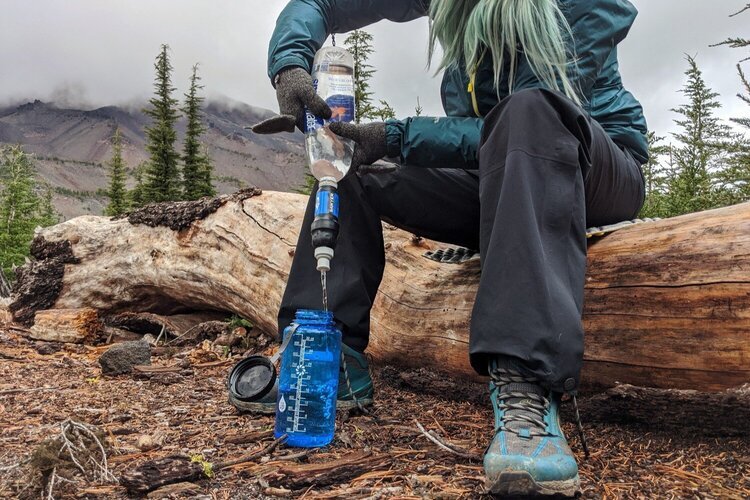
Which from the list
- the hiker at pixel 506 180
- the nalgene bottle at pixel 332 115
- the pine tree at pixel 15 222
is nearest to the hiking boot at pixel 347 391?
the hiker at pixel 506 180

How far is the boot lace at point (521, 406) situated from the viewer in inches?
70.9

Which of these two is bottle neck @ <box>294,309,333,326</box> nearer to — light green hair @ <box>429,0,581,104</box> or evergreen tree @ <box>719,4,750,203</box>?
light green hair @ <box>429,0,581,104</box>

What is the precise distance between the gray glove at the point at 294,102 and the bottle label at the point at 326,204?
422mm

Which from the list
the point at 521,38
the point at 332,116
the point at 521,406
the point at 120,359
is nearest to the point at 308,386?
the point at 521,406

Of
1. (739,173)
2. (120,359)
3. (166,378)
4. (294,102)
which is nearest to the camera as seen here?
(294,102)

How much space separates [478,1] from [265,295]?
2952 millimetres

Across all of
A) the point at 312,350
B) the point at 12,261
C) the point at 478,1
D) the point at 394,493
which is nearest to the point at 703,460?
the point at 394,493

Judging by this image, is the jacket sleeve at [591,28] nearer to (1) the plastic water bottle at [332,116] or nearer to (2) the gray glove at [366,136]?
(2) the gray glove at [366,136]

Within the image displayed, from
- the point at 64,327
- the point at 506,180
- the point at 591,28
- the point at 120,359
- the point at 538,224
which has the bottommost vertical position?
the point at 64,327

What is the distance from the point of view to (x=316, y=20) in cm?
313

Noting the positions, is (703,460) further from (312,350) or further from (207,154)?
(207,154)

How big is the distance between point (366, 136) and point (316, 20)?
0.96 m

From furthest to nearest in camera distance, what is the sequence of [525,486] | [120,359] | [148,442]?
[120,359] → [148,442] → [525,486]

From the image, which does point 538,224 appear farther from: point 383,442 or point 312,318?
→ point 383,442
